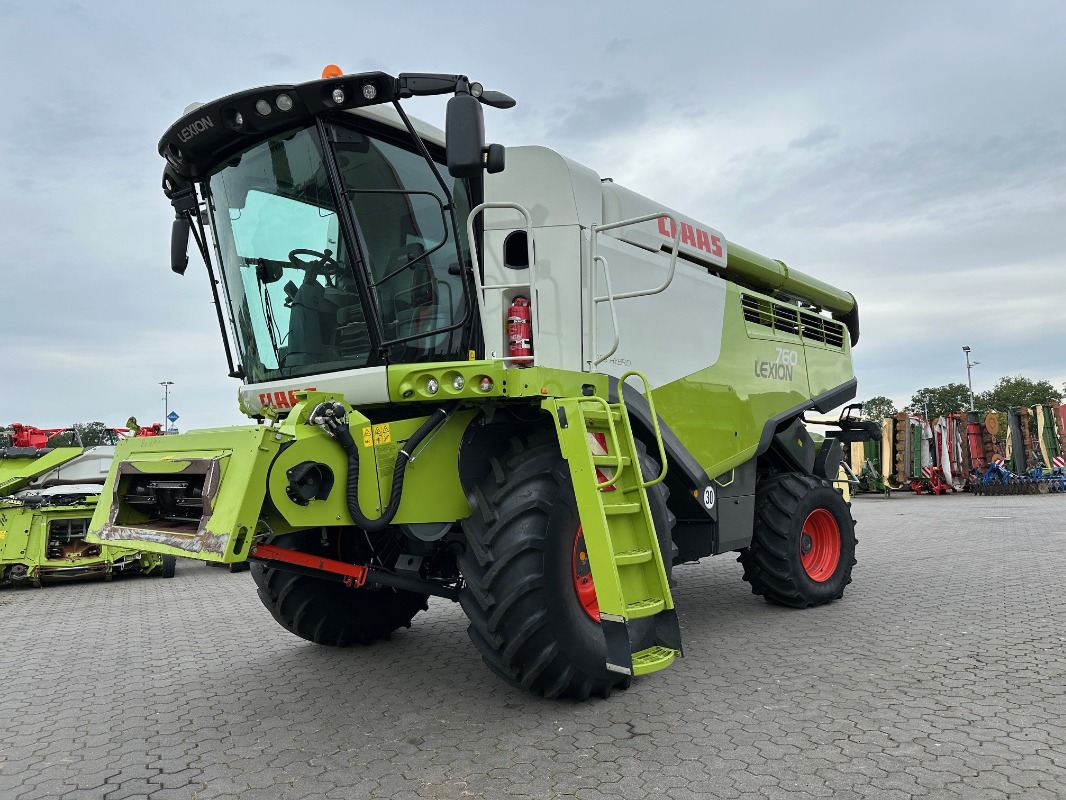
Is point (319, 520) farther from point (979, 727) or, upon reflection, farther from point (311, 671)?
point (979, 727)

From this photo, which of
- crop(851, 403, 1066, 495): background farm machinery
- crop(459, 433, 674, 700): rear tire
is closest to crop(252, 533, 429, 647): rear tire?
crop(459, 433, 674, 700): rear tire

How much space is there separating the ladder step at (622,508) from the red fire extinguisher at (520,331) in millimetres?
965

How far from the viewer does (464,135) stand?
3600mm

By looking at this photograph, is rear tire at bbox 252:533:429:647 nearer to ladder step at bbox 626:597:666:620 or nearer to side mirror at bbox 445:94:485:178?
ladder step at bbox 626:597:666:620

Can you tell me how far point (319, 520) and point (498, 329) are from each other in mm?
1408

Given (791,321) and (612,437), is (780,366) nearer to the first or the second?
(791,321)

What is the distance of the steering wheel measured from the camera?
4285 mm

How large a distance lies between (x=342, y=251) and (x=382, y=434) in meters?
1.04

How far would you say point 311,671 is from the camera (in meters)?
4.95

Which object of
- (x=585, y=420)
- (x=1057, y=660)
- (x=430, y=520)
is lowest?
(x=1057, y=660)

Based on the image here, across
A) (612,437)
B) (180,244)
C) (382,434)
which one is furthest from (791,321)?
(180,244)

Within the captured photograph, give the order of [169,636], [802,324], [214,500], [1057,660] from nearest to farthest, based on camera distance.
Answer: [214,500], [1057,660], [169,636], [802,324]

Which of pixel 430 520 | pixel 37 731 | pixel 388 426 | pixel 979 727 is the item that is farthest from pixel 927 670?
pixel 37 731

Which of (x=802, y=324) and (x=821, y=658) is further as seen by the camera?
(x=802, y=324)
